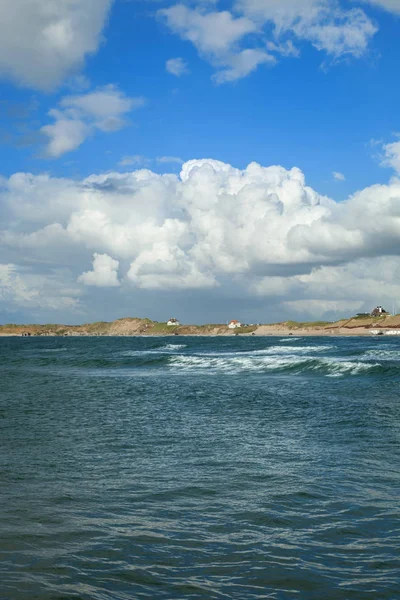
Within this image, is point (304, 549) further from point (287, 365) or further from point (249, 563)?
point (287, 365)

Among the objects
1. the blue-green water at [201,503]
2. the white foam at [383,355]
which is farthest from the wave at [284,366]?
the blue-green water at [201,503]

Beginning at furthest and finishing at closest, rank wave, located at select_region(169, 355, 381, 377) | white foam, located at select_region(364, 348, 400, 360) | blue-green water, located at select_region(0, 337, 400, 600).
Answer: white foam, located at select_region(364, 348, 400, 360)
wave, located at select_region(169, 355, 381, 377)
blue-green water, located at select_region(0, 337, 400, 600)

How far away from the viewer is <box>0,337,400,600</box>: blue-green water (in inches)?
313

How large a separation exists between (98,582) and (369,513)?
560 cm

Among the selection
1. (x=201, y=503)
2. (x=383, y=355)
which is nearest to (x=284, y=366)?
(x=383, y=355)

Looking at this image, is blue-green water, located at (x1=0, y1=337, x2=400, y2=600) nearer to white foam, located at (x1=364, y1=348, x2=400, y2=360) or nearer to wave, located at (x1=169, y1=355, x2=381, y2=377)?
wave, located at (x1=169, y1=355, x2=381, y2=377)

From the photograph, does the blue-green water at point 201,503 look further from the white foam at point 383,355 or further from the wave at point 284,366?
the white foam at point 383,355

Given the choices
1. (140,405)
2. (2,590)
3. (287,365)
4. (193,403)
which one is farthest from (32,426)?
(287,365)

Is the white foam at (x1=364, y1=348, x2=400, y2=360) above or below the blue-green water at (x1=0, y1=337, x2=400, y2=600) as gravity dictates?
below

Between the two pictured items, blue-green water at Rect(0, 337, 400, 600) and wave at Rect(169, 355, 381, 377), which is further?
wave at Rect(169, 355, 381, 377)

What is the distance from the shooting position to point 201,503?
37.4 feet

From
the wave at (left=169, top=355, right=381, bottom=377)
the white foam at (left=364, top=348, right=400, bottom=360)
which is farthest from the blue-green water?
the white foam at (left=364, top=348, right=400, bottom=360)

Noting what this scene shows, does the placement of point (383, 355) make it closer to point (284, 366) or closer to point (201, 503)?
point (284, 366)

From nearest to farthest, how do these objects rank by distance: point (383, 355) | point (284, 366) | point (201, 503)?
point (201, 503) < point (284, 366) < point (383, 355)
